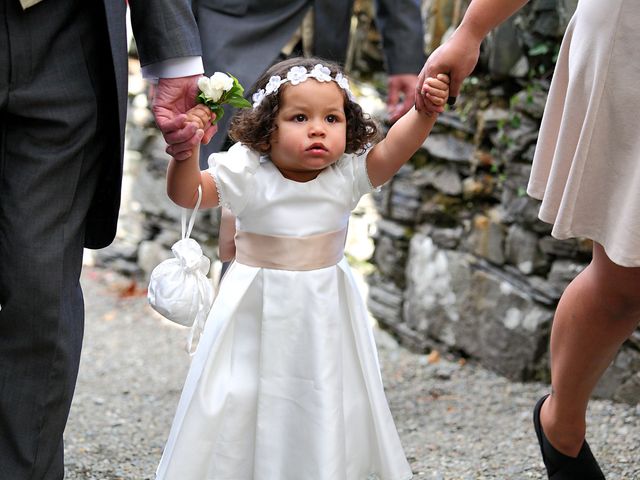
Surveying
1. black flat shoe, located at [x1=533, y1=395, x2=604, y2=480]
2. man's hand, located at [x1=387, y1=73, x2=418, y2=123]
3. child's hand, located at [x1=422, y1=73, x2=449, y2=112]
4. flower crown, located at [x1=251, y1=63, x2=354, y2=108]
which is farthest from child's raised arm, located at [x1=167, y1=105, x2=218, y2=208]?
man's hand, located at [x1=387, y1=73, x2=418, y2=123]

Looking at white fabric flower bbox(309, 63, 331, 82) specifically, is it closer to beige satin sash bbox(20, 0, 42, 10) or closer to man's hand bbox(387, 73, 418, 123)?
beige satin sash bbox(20, 0, 42, 10)

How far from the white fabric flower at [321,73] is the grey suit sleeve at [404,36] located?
1.16m

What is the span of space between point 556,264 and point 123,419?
1.73 m

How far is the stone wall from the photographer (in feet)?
12.4

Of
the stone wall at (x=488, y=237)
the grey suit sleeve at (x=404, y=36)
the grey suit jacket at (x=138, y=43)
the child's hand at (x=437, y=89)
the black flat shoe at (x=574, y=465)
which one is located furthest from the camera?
the stone wall at (x=488, y=237)

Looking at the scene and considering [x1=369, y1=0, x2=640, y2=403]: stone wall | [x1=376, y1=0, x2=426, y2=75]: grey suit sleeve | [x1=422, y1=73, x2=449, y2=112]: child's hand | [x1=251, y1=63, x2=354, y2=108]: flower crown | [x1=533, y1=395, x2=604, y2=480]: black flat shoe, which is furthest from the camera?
[x1=369, y1=0, x2=640, y2=403]: stone wall

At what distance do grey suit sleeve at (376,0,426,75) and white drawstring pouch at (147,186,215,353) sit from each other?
4.63ft

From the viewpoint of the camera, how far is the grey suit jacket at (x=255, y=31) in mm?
2994

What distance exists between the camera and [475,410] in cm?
380

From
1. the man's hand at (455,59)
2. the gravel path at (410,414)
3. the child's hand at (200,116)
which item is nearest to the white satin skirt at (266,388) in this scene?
the child's hand at (200,116)

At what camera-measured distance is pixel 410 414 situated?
3797 millimetres

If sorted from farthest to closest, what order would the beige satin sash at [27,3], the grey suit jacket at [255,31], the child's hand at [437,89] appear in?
the grey suit jacket at [255,31]
the child's hand at [437,89]
the beige satin sash at [27,3]

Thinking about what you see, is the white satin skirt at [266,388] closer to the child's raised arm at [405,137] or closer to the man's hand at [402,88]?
the child's raised arm at [405,137]

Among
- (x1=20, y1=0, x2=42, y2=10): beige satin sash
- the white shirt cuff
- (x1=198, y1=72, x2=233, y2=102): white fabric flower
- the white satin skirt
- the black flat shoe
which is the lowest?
the black flat shoe
